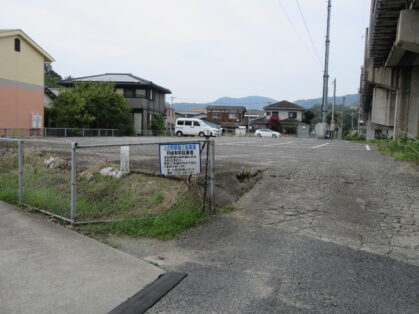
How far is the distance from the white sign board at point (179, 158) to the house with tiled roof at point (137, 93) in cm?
3268

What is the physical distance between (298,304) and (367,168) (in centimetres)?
662

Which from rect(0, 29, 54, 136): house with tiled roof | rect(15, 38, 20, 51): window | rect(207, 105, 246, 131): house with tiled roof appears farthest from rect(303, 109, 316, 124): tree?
rect(15, 38, 20, 51): window

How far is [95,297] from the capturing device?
3031 millimetres

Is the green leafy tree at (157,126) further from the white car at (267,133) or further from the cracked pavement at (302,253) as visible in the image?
the cracked pavement at (302,253)

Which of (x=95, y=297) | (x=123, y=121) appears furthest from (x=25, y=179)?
(x=123, y=121)

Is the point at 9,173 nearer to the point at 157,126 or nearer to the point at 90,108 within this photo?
the point at 90,108

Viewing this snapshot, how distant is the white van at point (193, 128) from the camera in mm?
32247

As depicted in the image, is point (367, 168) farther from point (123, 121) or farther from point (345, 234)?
point (123, 121)

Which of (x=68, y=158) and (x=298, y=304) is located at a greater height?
(x=68, y=158)

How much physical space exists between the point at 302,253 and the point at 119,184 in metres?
3.60

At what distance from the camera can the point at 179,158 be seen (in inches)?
206

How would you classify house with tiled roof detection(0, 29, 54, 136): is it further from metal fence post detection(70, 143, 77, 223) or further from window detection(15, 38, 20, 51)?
metal fence post detection(70, 143, 77, 223)

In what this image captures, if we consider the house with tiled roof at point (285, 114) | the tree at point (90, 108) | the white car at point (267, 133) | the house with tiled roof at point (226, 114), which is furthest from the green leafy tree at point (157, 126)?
the house with tiled roof at point (226, 114)

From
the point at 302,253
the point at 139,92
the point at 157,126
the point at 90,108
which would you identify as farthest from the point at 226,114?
the point at 302,253
